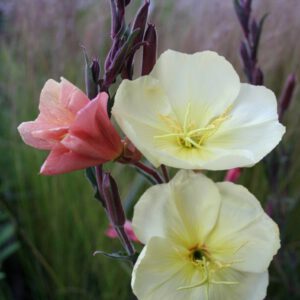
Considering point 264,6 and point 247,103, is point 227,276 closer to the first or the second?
point 247,103

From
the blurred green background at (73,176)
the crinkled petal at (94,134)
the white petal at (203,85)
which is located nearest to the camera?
the crinkled petal at (94,134)

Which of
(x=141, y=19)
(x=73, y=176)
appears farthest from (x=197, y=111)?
(x=73, y=176)

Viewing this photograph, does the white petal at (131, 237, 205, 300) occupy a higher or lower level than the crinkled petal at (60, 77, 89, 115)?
lower

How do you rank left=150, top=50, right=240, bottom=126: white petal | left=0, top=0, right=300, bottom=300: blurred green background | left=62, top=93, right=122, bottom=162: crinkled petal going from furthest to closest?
left=0, top=0, right=300, bottom=300: blurred green background
left=150, top=50, right=240, bottom=126: white petal
left=62, top=93, right=122, bottom=162: crinkled petal

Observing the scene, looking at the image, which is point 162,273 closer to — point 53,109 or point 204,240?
point 204,240

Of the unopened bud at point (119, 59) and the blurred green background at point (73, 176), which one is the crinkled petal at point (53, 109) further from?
the blurred green background at point (73, 176)

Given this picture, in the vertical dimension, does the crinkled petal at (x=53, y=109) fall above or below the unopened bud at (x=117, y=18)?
below

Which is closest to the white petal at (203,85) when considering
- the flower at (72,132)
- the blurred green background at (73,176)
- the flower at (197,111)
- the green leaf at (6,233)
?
the flower at (197,111)

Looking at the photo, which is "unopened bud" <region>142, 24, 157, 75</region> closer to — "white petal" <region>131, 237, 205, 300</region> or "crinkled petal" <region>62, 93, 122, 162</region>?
"crinkled petal" <region>62, 93, 122, 162</region>

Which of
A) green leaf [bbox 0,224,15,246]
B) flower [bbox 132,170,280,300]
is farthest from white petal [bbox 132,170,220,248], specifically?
green leaf [bbox 0,224,15,246]

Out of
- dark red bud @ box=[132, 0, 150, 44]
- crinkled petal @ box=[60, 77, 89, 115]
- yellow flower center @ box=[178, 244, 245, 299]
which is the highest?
dark red bud @ box=[132, 0, 150, 44]
